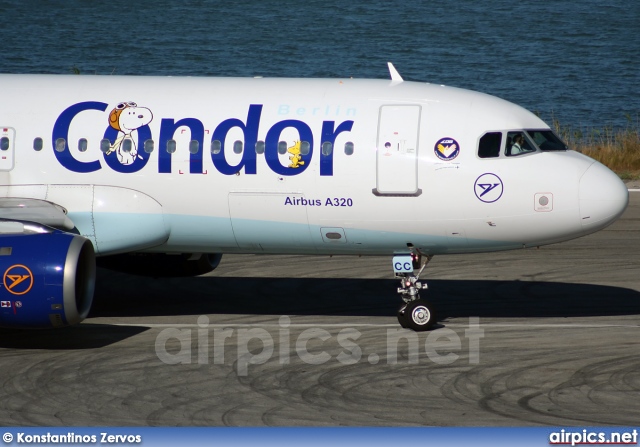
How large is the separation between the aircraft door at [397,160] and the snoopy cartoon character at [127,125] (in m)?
3.54

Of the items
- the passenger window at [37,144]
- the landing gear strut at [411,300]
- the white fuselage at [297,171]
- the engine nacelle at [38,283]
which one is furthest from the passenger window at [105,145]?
the landing gear strut at [411,300]

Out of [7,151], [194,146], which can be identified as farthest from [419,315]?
[7,151]

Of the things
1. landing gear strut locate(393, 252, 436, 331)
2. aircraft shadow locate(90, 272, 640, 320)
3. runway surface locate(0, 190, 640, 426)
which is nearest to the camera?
runway surface locate(0, 190, 640, 426)

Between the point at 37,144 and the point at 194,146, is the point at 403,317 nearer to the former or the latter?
the point at 194,146

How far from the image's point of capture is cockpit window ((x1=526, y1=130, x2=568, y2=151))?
1791 cm

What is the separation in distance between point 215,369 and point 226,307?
13.1ft

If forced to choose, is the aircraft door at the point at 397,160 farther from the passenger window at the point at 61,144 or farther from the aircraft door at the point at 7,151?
the aircraft door at the point at 7,151

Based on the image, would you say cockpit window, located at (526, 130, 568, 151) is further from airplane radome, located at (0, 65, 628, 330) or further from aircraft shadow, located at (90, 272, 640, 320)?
aircraft shadow, located at (90, 272, 640, 320)

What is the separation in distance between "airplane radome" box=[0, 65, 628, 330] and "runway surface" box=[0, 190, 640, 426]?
4.18 feet

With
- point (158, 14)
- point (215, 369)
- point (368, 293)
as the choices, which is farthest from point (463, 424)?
point (158, 14)

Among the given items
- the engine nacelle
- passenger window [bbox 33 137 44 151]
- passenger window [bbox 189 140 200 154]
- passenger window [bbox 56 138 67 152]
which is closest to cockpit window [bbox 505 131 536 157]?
passenger window [bbox 189 140 200 154]

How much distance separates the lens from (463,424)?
14.2 metres

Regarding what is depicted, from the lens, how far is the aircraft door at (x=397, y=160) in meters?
17.7

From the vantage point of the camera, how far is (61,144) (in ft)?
59.7
